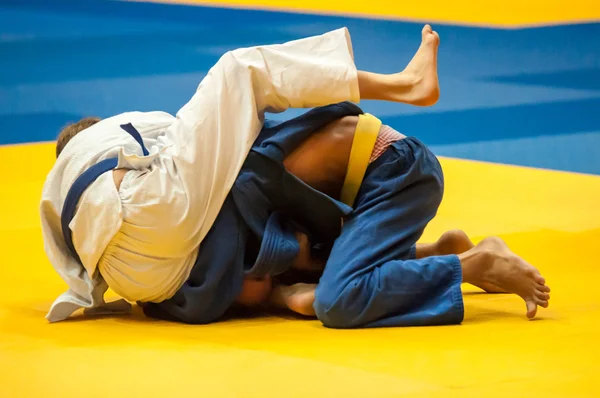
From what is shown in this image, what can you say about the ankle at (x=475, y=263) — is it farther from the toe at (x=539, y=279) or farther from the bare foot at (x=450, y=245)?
the bare foot at (x=450, y=245)

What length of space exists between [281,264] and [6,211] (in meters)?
1.59

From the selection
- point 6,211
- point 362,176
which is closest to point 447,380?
point 362,176

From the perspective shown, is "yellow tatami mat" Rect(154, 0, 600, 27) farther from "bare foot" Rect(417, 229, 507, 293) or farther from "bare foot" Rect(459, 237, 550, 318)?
"bare foot" Rect(459, 237, 550, 318)

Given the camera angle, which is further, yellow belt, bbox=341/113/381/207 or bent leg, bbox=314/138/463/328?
yellow belt, bbox=341/113/381/207

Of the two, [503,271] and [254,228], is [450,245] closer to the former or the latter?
[503,271]

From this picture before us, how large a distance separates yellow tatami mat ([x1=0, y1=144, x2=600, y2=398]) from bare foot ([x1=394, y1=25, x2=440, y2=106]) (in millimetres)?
483

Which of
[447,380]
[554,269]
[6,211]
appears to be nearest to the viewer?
Result: [447,380]

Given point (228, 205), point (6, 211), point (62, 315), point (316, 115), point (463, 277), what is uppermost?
point (316, 115)

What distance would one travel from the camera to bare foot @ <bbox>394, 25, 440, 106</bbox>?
1.85 metres

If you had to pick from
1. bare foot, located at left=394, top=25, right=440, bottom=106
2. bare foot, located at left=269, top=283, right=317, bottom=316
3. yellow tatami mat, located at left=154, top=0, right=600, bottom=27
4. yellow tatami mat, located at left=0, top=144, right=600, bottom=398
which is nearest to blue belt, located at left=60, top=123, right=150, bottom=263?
yellow tatami mat, located at left=0, top=144, right=600, bottom=398

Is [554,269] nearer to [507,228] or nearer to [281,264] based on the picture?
[507,228]

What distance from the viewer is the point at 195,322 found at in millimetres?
1805

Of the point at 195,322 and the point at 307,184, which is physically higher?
the point at 307,184

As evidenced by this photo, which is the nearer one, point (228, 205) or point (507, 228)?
point (228, 205)
